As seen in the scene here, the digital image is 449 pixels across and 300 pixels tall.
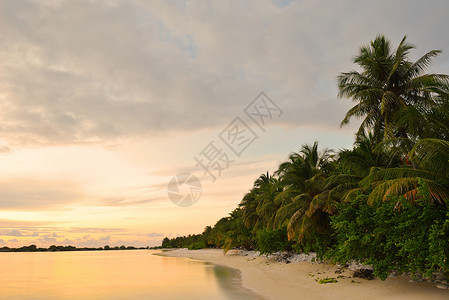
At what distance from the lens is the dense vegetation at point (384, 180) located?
40.8 feet

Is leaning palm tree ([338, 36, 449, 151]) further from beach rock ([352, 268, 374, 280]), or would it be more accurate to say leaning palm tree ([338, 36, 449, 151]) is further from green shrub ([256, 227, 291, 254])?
green shrub ([256, 227, 291, 254])

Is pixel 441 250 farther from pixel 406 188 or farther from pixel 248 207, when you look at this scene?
A: pixel 248 207

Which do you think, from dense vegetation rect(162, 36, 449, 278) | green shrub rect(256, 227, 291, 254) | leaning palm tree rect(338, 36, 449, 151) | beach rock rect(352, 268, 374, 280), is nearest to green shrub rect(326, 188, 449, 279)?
dense vegetation rect(162, 36, 449, 278)

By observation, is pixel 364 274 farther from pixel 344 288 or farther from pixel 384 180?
pixel 384 180

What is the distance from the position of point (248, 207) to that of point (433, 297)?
3983 centimetres

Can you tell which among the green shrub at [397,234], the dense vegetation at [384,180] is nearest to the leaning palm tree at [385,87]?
the dense vegetation at [384,180]

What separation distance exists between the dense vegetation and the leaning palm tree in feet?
0.19

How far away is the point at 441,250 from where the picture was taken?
11.3 metres

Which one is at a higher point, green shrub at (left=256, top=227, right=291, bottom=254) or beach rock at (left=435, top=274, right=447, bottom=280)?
green shrub at (left=256, top=227, right=291, bottom=254)

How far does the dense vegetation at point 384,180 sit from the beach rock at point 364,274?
138 centimetres

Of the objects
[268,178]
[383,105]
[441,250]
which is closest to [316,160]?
[383,105]

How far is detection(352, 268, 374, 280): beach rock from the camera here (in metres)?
16.8

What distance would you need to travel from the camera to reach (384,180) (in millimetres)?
15289

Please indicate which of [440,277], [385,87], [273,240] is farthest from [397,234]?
[273,240]
